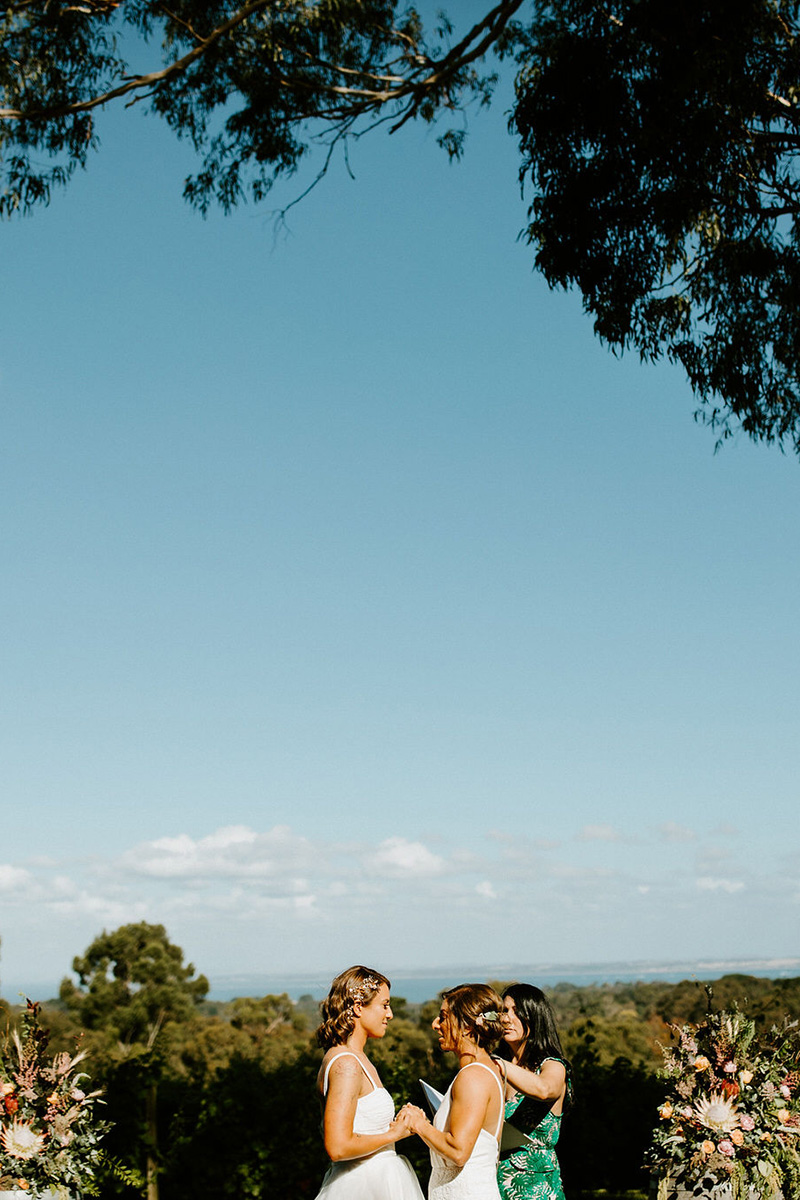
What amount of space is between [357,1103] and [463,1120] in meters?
0.32

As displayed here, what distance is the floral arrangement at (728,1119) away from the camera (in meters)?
4.11

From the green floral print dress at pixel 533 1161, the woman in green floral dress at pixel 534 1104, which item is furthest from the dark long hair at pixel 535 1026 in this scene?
the green floral print dress at pixel 533 1161

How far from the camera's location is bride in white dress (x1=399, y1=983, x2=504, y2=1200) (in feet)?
10.2

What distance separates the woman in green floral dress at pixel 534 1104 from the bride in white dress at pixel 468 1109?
1.36 ft

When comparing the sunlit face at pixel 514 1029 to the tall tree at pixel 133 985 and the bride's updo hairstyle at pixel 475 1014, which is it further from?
the tall tree at pixel 133 985

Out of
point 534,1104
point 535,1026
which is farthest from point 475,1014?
point 534,1104

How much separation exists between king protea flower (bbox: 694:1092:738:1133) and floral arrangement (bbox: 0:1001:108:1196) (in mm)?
2420

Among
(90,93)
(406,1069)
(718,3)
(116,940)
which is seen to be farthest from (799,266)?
(116,940)

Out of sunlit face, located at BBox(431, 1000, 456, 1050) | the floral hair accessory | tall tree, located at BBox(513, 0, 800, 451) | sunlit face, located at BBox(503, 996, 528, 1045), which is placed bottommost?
sunlit face, located at BBox(503, 996, 528, 1045)

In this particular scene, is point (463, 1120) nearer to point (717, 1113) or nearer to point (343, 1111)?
point (343, 1111)

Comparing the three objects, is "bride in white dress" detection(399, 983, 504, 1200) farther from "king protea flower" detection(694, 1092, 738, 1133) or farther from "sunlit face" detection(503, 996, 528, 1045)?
"king protea flower" detection(694, 1092, 738, 1133)

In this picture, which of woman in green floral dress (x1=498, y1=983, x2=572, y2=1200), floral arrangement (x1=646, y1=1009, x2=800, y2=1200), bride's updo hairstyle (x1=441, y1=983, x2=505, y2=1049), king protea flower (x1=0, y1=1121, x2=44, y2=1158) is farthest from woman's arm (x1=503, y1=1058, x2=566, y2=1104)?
king protea flower (x1=0, y1=1121, x2=44, y2=1158)

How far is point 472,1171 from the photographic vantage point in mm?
3201

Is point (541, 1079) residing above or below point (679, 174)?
below
